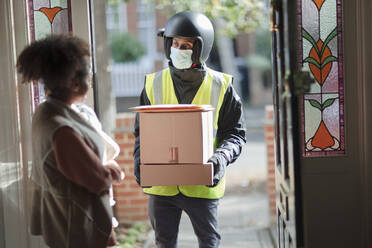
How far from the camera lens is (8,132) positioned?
3.30m

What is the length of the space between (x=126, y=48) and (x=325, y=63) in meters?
13.3

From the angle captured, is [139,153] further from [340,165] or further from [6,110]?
[340,165]

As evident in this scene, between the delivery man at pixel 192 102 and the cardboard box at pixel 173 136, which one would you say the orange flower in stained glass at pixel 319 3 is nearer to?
the delivery man at pixel 192 102

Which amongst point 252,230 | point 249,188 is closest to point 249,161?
point 249,188

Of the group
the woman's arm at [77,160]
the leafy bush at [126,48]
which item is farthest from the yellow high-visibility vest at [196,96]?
the leafy bush at [126,48]

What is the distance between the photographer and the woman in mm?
2432

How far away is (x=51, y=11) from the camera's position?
10.9 feet

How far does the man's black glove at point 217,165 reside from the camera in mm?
3140

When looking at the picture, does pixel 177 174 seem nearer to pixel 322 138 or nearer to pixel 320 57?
pixel 322 138

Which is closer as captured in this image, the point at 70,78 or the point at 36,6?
the point at 70,78

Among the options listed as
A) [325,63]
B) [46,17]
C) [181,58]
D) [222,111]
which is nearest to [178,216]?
[222,111]

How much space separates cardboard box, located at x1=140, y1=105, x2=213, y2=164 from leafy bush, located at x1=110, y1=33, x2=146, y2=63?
1316cm

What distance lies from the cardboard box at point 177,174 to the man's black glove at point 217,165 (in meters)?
0.11

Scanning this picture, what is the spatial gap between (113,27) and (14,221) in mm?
14036
